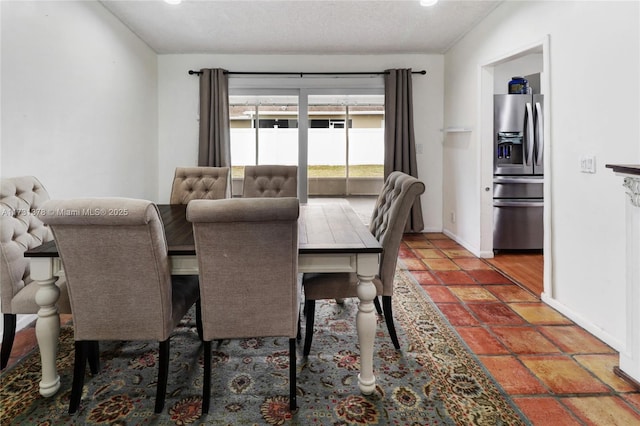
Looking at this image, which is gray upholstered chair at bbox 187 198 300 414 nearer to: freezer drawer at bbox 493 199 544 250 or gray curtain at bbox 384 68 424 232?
freezer drawer at bbox 493 199 544 250

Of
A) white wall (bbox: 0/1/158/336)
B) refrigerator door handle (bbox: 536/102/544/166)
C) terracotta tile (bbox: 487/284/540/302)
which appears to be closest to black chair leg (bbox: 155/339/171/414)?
white wall (bbox: 0/1/158/336)

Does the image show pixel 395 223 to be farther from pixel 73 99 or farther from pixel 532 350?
pixel 73 99

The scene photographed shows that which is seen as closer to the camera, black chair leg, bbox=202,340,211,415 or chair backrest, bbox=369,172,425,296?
black chair leg, bbox=202,340,211,415

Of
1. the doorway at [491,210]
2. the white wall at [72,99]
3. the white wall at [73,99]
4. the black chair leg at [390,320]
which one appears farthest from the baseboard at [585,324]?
the white wall at [73,99]

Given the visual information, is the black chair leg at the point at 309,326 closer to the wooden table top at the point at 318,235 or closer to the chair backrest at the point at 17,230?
the wooden table top at the point at 318,235

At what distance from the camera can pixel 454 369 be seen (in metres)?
2.10

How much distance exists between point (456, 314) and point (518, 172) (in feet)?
7.51

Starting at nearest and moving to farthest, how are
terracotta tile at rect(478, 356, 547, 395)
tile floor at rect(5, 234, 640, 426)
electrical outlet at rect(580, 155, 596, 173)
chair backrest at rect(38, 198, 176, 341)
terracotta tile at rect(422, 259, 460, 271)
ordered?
chair backrest at rect(38, 198, 176, 341) < tile floor at rect(5, 234, 640, 426) < terracotta tile at rect(478, 356, 547, 395) < electrical outlet at rect(580, 155, 596, 173) < terracotta tile at rect(422, 259, 460, 271)

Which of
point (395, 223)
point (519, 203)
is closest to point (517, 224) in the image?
point (519, 203)

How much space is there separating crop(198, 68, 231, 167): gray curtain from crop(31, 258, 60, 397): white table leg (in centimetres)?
369

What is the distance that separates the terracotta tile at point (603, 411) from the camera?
5.47 feet

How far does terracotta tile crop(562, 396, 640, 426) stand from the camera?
1.67 m

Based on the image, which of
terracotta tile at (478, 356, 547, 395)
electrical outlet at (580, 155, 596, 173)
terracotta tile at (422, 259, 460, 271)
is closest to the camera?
terracotta tile at (478, 356, 547, 395)

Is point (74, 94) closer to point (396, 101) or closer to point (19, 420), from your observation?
point (19, 420)
